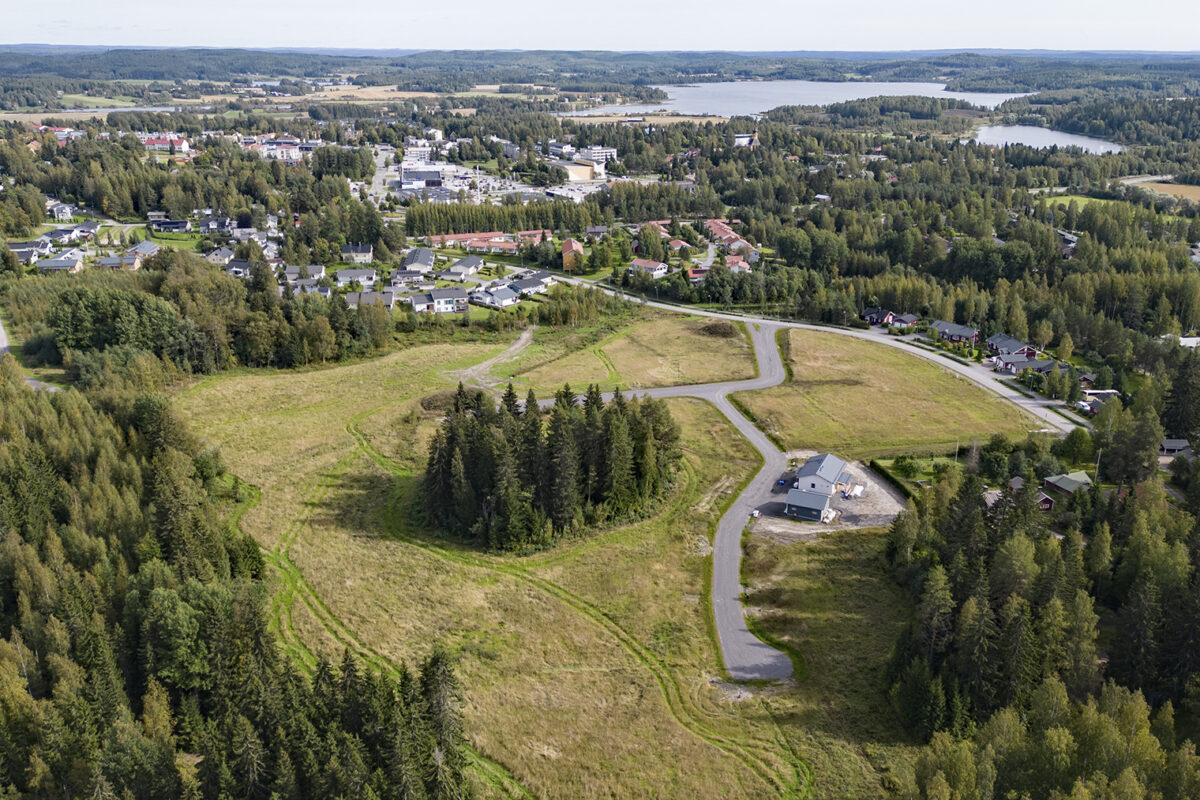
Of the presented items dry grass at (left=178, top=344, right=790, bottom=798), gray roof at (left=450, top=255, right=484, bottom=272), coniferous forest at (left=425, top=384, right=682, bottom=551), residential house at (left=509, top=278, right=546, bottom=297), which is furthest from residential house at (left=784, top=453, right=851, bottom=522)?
gray roof at (left=450, top=255, right=484, bottom=272)

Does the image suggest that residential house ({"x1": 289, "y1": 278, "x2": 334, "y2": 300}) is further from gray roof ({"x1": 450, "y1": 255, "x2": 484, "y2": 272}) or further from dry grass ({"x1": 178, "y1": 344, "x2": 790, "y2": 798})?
dry grass ({"x1": 178, "y1": 344, "x2": 790, "y2": 798})

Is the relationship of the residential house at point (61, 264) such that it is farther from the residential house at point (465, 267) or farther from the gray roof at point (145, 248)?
the residential house at point (465, 267)

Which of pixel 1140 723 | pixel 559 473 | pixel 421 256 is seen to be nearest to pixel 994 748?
pixel 1140 723

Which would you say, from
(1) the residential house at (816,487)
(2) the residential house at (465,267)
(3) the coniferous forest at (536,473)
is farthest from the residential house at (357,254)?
(1) the residential house at (816,487)

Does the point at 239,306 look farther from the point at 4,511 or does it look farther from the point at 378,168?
the point at 378,168

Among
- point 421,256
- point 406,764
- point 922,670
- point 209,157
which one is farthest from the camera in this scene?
point 209,157

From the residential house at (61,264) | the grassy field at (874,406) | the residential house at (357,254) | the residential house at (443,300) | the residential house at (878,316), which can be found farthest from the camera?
the residential house at (357,254)

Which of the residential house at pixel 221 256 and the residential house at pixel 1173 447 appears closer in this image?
the residential house at pixel 1173 447
